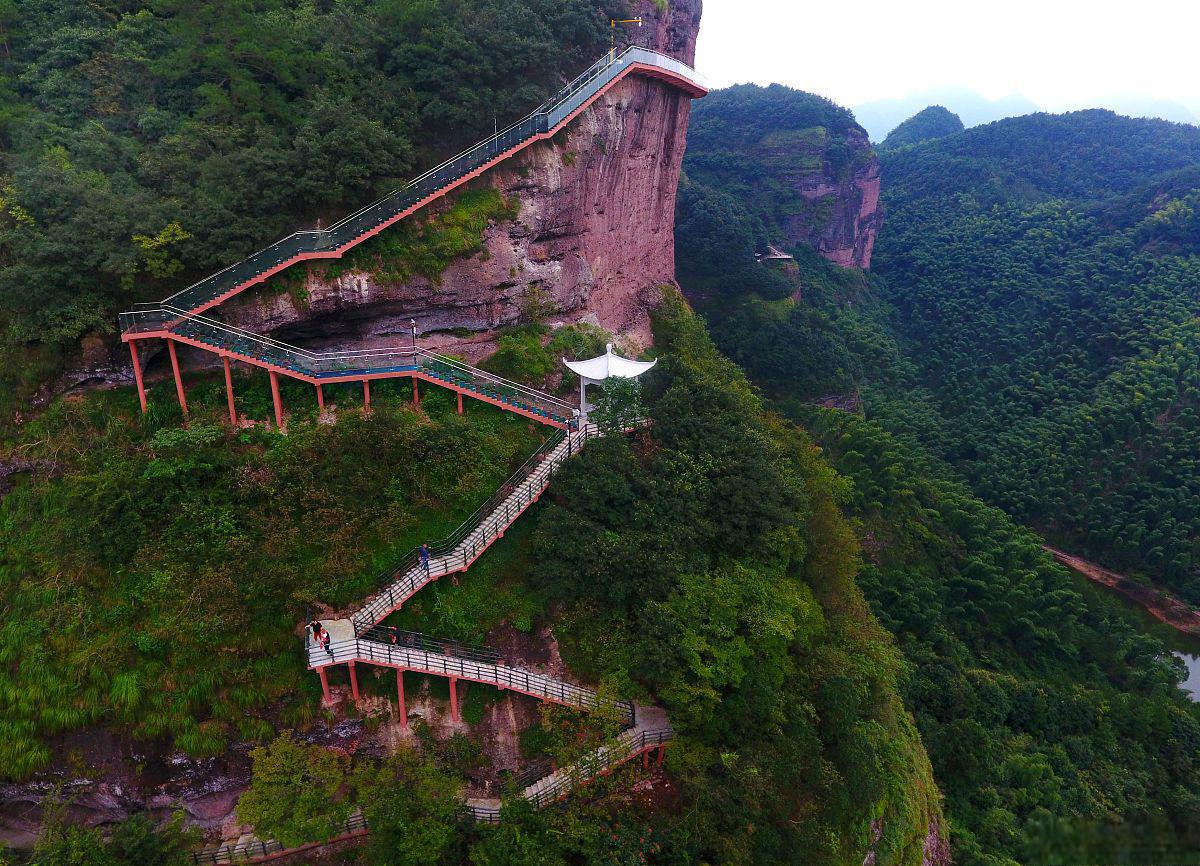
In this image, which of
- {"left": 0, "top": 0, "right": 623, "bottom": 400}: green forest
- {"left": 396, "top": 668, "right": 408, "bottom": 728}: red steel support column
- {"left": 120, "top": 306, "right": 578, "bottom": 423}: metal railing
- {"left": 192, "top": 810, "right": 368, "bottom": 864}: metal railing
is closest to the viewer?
{"left": 192, "top": 810, "right": 368, "bottom": 864}: metal railing

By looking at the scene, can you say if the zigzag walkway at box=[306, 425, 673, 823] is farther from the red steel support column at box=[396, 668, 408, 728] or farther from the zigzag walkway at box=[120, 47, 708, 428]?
the zigzag walkway at box=[120, 47, 708, 428]

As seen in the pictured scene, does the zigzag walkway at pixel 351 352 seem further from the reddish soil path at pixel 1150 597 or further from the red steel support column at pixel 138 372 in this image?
the reddish soil path at pixel 1150 597

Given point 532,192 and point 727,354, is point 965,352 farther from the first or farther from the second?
point 532,192

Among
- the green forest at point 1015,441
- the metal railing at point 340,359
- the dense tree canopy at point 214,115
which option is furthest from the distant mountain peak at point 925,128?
the metal railing at point 340,359

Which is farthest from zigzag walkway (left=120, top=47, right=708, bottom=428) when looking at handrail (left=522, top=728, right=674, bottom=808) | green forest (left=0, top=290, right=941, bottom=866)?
handrail (left=522, top=728, right=674, bottom=808)

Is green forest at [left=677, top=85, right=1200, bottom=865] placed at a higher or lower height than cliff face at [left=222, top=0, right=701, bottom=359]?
lower
